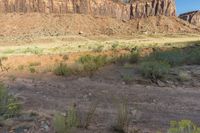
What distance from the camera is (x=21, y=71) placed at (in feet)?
58.1

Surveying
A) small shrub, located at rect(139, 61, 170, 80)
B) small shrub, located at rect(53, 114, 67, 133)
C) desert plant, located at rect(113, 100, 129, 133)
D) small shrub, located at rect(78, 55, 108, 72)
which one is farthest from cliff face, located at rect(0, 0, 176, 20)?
small shrub, located at rect(53, 114, 67, 133)

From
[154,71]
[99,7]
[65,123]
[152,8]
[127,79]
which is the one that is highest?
[99,7]

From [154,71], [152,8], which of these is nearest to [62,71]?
[154,71]

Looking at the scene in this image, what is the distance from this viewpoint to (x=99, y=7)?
492 feet

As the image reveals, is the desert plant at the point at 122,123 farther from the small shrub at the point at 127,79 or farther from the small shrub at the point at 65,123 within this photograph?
the small shrub at the point at 127,79

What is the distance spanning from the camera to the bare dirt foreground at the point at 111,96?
8.44 m

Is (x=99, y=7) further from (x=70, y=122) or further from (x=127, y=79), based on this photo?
(x=70, y=122)

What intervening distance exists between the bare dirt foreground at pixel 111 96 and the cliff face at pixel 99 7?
120595 mm

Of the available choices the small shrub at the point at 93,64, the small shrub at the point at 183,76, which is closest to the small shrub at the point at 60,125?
the small shrub at the point at 183,76

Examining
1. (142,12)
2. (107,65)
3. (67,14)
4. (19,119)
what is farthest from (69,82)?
(142,12)

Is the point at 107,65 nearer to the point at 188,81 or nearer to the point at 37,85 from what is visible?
the point at 188,81

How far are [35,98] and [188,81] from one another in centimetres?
653

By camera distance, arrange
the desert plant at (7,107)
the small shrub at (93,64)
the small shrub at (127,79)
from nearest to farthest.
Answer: the desert plant at (7,107)
the small shrub at (127,79)
the small shrub at (93,64)

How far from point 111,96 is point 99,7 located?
461ft
